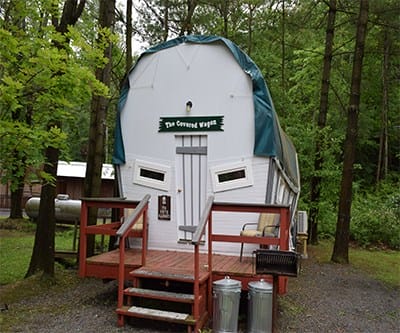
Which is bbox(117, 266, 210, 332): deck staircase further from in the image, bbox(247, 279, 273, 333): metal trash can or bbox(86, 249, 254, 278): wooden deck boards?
bbox(247, 279, 273, 333): metal trash can

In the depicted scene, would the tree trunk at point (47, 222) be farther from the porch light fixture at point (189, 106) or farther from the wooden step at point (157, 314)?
the wooden step at point (157, 314)

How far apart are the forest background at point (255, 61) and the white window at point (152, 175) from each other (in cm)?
119

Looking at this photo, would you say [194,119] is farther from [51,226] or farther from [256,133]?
[51,226]

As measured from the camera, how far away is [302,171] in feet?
35.3

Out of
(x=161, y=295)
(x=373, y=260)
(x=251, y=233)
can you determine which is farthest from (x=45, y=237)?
(x=373, y=260)

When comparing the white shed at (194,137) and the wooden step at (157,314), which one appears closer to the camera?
the wooden step at (157,314)

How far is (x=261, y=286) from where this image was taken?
4.36 metres

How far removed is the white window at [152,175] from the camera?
20.4 ft

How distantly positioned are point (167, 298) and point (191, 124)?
2708 mm

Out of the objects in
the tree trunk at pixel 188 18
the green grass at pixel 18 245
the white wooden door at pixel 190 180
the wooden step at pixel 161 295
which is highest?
the tree trunk at pixel 188 18

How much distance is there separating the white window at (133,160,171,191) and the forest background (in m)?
1.19

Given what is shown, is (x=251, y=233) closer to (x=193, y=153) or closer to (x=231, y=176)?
(x=231, y=176)

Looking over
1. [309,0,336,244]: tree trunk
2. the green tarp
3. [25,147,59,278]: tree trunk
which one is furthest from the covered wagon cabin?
Answer: [309,0,336,244]: tree trunk

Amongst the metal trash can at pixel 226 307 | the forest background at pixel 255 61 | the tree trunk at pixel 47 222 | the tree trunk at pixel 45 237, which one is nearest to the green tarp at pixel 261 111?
the forest background at pixel 255 61
